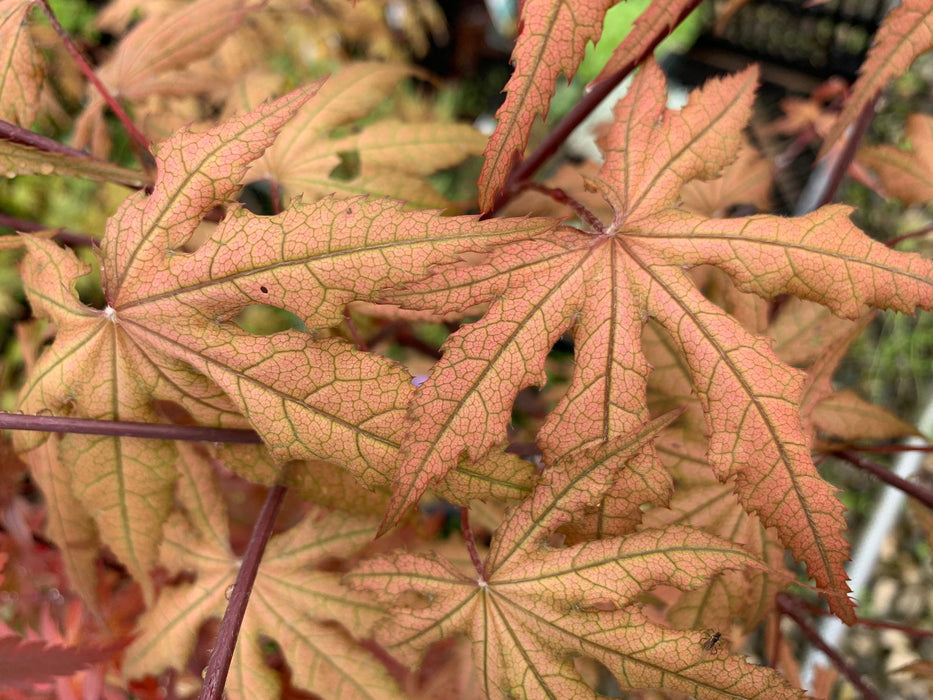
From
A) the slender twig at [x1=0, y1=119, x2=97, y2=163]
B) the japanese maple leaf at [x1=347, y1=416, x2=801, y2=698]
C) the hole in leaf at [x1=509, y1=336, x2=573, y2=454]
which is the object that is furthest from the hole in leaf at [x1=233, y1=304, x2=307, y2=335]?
the japanese maple leaf at [x1=347, y1=416, x2=801, y2=698]

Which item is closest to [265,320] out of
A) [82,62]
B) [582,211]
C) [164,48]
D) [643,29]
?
[164,48]

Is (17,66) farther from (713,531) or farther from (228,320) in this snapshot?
(713,531)

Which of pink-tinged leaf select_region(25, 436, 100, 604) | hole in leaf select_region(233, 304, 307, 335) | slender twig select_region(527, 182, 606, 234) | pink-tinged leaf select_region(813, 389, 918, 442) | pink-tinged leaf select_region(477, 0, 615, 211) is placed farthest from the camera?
hole in leaf select_region(233, 304, 307, 335)

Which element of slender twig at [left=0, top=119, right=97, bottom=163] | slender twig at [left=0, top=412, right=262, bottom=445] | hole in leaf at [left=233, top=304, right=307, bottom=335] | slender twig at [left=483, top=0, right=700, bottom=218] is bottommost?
slender twig at [left=0, top=412, right=262, bottom=445]

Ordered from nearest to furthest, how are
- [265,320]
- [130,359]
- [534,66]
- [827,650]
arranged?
[534,66] → [130,359] → [827,650] → [265,320]

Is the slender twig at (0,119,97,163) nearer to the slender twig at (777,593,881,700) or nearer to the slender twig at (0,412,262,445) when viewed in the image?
the slender twig at (0,412,262,445)

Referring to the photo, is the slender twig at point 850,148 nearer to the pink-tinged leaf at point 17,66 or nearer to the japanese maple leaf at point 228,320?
the japanese maple leaf at point 228,320
